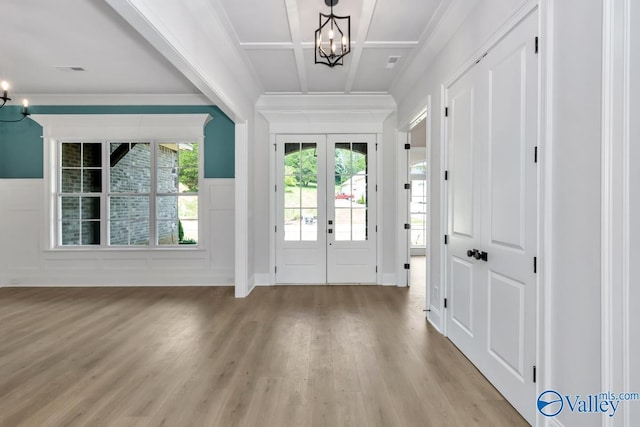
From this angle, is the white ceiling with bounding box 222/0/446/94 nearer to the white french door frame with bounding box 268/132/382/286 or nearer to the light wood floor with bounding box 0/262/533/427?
the white french door frame with bounding box 268/132/382/286

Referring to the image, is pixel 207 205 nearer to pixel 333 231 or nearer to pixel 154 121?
pixel 154 121

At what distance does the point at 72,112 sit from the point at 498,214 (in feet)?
20.4

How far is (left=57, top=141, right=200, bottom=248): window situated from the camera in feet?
18.0

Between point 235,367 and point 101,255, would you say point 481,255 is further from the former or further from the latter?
point 101,255

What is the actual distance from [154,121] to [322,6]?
3625 millimetres

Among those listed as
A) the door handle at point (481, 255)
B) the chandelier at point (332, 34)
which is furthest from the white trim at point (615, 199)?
the chandelier at point (332, 34)

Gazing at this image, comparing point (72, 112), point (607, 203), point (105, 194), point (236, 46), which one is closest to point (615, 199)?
point (607, 203)

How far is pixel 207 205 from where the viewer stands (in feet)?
17.8

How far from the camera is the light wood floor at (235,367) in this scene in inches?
82.3

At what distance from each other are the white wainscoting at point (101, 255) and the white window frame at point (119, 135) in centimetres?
5

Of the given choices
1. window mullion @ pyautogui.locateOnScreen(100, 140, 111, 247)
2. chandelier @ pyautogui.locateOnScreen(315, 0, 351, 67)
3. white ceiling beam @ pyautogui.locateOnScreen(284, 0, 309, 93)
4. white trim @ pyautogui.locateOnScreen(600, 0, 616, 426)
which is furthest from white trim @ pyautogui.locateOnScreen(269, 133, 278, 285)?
white trim @ pyautogui.locateOnScreen(600, 0, 616, 426)

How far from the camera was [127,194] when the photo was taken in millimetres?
5496

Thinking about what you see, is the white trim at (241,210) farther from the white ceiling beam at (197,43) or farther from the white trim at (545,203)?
the white trim at (545,203)

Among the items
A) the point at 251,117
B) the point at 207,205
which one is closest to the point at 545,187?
the point at 251,117
